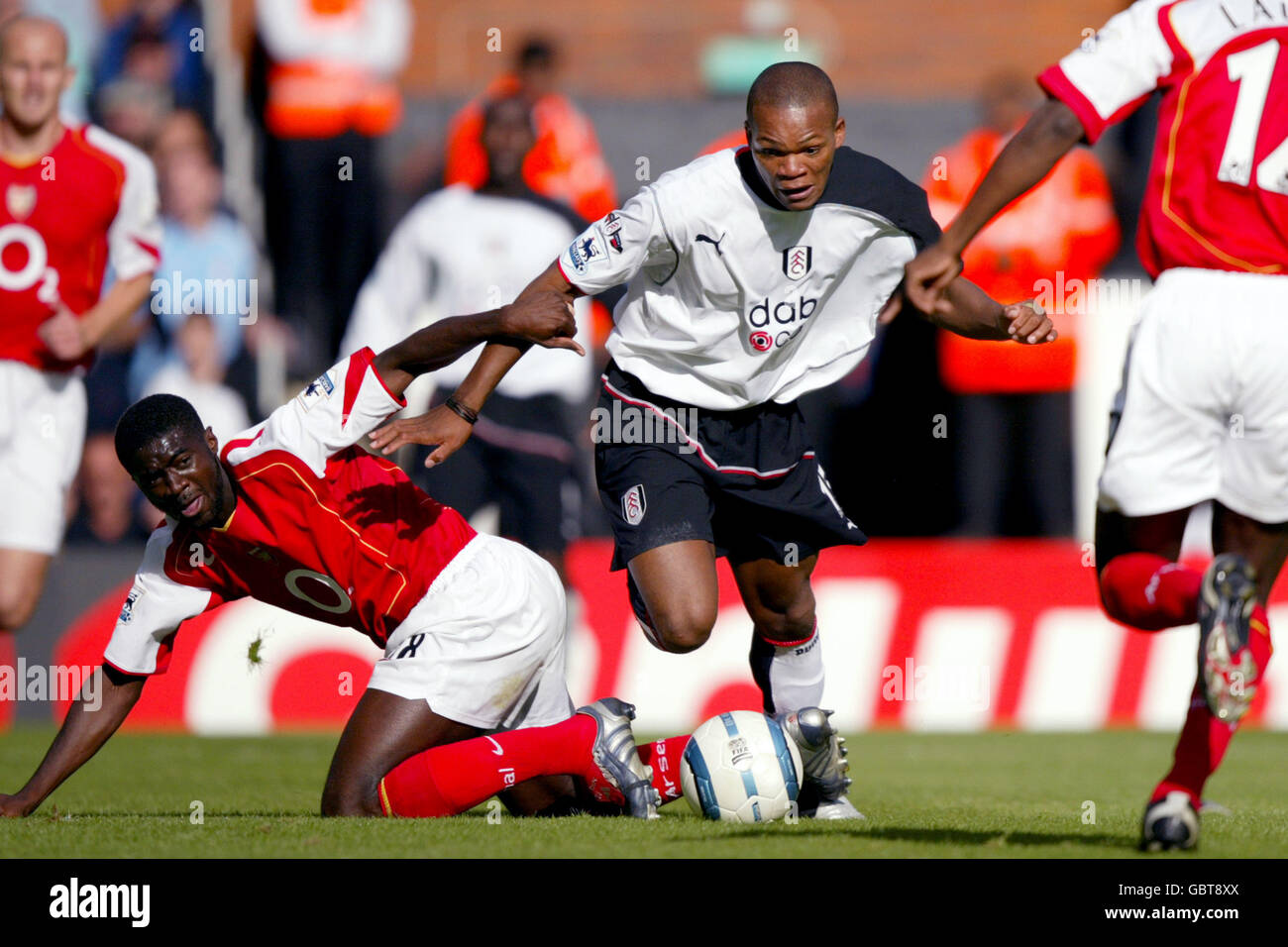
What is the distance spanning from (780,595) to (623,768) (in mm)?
1034

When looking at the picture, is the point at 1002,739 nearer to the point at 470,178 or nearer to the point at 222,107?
the point at 470,178

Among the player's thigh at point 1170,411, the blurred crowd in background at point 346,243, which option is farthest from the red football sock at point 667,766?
the blurred crowd in background at point 346,243

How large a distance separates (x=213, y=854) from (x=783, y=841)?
5.16 feet

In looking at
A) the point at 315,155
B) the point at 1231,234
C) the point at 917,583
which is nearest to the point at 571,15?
the point at 315,155

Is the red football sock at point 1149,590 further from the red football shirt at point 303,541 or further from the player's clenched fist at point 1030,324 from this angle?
the red football shirt at point 303,541

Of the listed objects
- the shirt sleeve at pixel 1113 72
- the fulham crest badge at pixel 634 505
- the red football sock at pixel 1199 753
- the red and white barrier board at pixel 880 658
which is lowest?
the red and white barrier board at pixel 880 658

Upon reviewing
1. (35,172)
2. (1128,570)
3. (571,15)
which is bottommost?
(1128,570)

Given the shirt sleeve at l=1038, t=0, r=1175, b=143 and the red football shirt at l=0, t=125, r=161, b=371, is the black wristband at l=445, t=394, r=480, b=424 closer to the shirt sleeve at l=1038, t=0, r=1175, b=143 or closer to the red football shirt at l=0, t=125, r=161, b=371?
the shirt sleeve at l=1038, t=0, r=1175, b=143

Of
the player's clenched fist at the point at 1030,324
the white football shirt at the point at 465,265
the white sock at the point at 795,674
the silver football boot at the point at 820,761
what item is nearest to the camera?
the player's clenched fist at the point at 1030,324

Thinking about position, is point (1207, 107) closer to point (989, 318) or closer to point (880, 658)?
point (989, 318)

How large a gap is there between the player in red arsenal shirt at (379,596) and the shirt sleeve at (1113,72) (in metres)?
1.85

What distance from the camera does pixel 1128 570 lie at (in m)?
4.50

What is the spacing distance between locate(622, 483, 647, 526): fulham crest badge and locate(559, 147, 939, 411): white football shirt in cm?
37

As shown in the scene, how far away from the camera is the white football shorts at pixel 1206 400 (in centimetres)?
432
